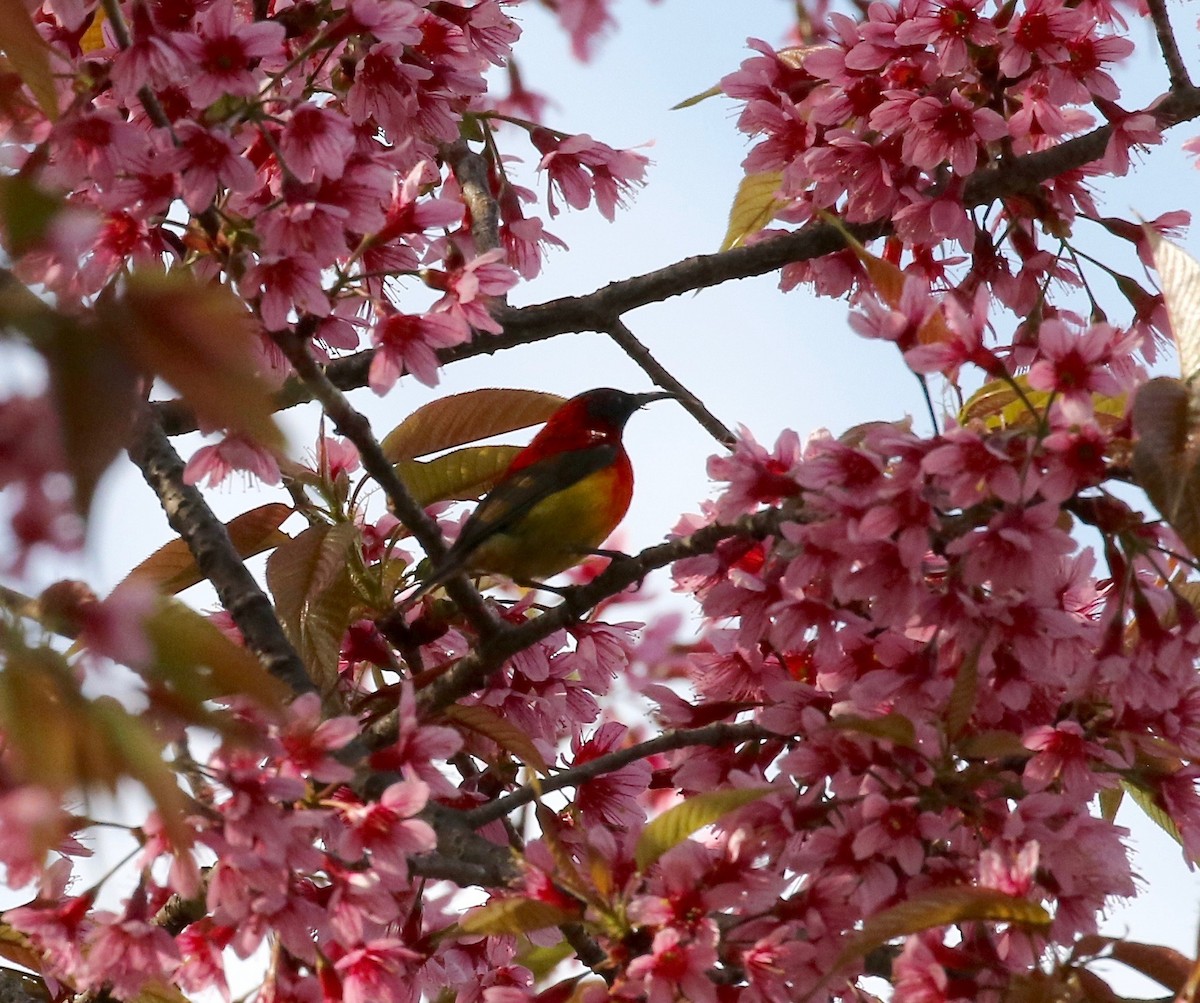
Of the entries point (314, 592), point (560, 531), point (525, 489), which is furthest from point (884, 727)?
point (560, 531)

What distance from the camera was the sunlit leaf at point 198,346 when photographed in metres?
→ 0.79

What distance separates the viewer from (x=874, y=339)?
238 cm

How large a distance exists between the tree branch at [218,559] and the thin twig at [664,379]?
1.24 metres

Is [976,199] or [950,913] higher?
[976,199]

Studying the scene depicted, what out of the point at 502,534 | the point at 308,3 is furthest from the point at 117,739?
the point at 502,534

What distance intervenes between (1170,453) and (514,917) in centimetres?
114

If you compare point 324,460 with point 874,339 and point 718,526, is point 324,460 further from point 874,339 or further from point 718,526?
point 874,339

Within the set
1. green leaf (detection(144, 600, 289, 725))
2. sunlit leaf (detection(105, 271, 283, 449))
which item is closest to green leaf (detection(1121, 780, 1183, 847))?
green leaf (detection(144, 600, 289, 725))

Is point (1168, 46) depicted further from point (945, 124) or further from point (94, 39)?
point (94, 39)

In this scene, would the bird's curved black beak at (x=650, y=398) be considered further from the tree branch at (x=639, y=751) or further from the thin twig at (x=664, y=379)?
the tree branch at (x=639, y=751)

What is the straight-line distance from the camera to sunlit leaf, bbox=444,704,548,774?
101 inches

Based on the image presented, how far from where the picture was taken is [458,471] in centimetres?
356

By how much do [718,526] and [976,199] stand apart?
4.54 ft

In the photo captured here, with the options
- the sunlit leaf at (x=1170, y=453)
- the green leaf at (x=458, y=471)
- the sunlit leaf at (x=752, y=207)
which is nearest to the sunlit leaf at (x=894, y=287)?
the sunlit leaf at (x=1170, y=453)
